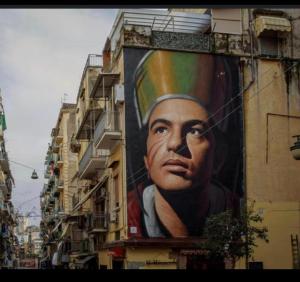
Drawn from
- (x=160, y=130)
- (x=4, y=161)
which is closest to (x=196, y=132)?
(x=160, y=130)

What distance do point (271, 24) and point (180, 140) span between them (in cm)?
442

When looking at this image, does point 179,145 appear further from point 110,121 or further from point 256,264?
point 256,264

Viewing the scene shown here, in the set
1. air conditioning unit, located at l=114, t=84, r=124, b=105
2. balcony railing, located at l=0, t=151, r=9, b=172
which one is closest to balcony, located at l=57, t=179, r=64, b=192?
balcony railing, located at l=0, t=151, r=9, b=172

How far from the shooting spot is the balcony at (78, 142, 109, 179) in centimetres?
2020

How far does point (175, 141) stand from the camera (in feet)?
53.5

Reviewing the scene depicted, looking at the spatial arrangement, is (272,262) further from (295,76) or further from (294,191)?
(295,76)

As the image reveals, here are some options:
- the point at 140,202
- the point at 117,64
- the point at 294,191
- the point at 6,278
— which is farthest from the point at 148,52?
the point at 6,278

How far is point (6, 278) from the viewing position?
6.52ft

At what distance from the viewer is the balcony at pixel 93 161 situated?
20205 millimetres

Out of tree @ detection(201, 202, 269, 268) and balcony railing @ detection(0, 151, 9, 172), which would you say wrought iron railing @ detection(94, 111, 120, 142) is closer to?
tree @ detection(201, 202, 269, 268)

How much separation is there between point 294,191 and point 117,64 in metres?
6.28

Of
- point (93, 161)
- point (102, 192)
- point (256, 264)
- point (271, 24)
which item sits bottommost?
point (256, 264)

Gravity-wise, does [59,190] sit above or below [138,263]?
above

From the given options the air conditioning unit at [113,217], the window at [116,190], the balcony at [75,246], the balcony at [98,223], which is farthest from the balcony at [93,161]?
the balcony at [75,246]
